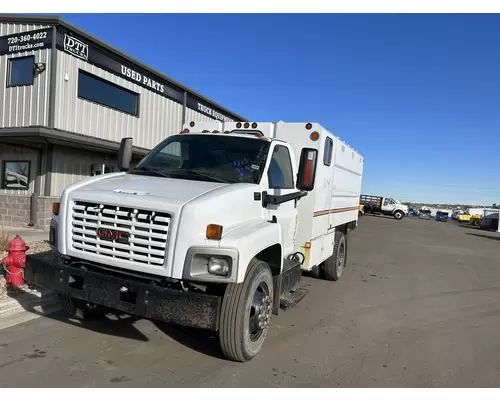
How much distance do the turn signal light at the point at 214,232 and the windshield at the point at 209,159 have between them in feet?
2.80

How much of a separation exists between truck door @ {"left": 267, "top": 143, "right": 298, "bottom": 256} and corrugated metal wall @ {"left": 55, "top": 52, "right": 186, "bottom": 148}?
9.12 meters

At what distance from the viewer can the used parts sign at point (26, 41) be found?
11.3m

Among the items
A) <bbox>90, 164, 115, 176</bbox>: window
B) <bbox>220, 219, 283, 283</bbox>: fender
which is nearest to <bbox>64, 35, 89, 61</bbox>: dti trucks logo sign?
<bbox>90, 164, 115, 176</bbox>: window

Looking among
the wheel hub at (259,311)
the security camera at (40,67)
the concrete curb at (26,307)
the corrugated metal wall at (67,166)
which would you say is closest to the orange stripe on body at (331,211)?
the wheel hub at (259,311)

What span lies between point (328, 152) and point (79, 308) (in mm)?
4212

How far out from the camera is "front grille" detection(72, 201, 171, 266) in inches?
130

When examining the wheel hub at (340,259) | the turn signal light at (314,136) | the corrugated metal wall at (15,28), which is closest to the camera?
the turn signal light at (314,136)

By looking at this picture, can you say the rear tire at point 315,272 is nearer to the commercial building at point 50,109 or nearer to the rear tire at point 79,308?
the rear tire at point 79,308

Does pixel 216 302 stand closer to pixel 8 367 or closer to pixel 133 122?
pixel 8 367

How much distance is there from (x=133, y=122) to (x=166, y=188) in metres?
12.2

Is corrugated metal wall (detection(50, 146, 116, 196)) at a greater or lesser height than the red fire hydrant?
greater

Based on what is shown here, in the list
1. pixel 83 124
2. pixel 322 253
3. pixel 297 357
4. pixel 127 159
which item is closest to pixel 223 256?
pixel 297 357

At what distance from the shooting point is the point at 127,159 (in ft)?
16.0

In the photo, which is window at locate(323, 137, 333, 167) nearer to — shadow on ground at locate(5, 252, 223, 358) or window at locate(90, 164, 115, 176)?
shadow on ground at locate(5, 252, 223, 358)
